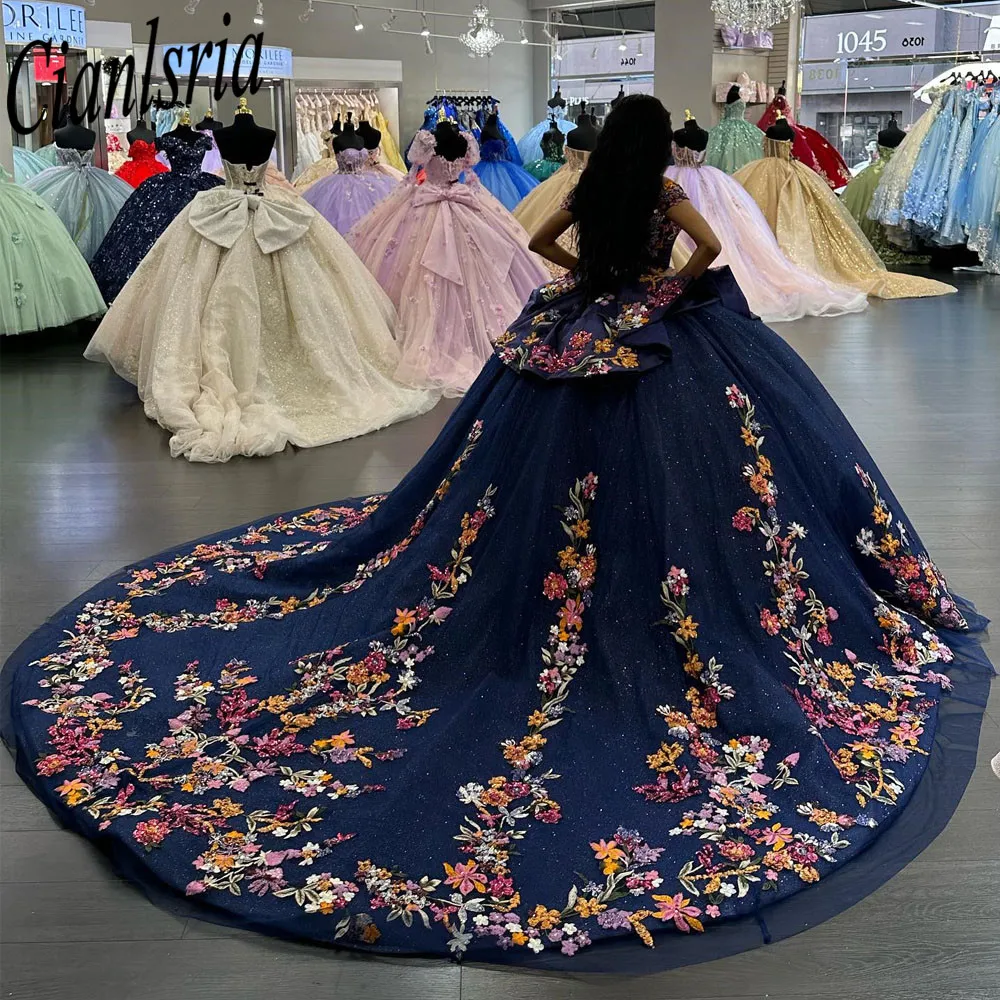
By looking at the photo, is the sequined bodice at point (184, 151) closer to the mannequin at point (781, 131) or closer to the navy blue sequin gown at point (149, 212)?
the navy blue sequin gown at point (149, 212)

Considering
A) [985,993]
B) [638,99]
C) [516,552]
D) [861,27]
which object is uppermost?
[861,27]

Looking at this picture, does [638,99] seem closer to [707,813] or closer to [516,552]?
[516,552]

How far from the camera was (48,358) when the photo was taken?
23.3 ft

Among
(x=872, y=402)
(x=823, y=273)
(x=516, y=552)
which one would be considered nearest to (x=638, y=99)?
(x=516, y=552)

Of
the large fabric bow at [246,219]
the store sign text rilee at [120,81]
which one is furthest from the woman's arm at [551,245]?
the store sign text rilee at [120,81]

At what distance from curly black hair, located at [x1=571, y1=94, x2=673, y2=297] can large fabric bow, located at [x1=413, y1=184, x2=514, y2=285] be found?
12.1 feet

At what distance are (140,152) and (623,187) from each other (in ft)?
25.8

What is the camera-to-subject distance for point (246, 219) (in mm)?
5453

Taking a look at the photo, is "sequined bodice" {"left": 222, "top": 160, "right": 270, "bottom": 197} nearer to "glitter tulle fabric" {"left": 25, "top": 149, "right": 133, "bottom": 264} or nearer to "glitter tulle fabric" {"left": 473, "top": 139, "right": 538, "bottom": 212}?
"glitter tulle fabric" {"left": 25, "top": 149, "right": 133, "bottom": 264}

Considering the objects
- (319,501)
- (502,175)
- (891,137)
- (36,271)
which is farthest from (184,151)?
(891,137)

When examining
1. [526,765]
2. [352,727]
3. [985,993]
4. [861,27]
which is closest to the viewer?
[985,993]

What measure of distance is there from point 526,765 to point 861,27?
11.2 m

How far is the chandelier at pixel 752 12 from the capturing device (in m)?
9.32
